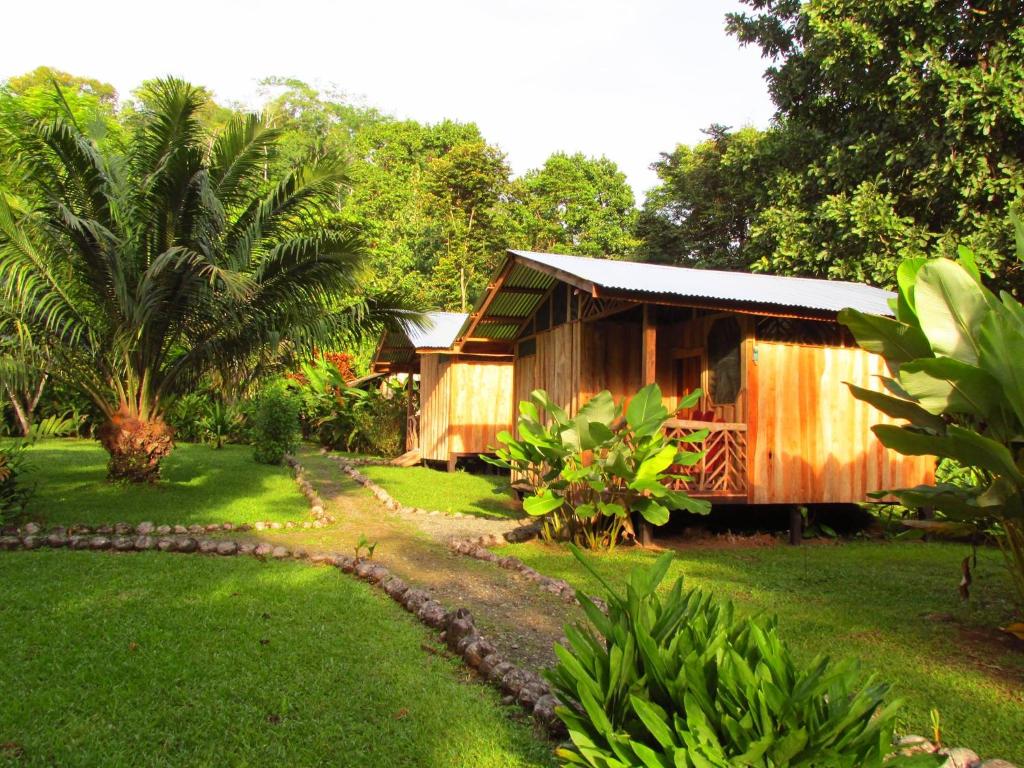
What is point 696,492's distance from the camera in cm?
981

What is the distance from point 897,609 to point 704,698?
15.8ft

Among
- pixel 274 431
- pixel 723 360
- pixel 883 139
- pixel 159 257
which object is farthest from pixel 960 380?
pixel 274 431

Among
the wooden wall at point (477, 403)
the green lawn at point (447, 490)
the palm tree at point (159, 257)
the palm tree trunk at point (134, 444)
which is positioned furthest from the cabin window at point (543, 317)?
the palm tree trunk at point (134, 444)

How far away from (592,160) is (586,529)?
36006mm

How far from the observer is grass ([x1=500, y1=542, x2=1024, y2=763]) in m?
4.36

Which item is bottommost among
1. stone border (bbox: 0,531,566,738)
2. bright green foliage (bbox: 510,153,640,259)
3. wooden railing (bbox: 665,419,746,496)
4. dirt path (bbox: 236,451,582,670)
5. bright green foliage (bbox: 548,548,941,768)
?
dirt path (bbox: 236,451,582,670)

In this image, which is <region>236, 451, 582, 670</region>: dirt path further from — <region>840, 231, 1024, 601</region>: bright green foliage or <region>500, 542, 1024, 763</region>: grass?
<region>840, 231, 1024, 601</region>: bright green foliage

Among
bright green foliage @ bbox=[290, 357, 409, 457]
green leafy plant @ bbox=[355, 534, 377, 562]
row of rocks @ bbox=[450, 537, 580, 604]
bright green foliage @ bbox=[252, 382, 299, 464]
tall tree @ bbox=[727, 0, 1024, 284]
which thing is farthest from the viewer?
bright green foliage @ bbox=[290, 357, 409, 457]

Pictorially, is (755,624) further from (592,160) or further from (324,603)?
(592,160)

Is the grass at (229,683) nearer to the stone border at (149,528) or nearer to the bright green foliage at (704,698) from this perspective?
the bright green foliage at (704,698)

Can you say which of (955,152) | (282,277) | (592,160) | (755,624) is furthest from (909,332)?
(592,160)

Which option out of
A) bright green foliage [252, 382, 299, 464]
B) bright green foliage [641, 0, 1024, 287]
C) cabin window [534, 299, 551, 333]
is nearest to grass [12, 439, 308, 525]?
bright green foliage [252, 382, 299, 464]

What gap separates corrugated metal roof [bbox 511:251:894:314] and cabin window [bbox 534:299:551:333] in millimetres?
1752

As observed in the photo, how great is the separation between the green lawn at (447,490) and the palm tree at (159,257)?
3.48 metres
